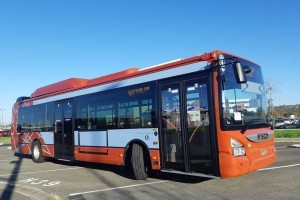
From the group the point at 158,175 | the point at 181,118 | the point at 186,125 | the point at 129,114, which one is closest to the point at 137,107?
the point at 129,114

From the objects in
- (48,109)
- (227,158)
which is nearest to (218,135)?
(227,158)

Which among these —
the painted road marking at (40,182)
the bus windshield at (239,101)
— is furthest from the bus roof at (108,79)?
the painted road marking at (40,182)

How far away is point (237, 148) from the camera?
8031 millimetres

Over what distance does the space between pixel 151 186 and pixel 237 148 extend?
2.49 m

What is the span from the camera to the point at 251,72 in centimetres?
916

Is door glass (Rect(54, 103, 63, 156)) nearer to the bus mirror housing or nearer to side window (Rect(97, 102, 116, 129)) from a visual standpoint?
side window (Rect(97, 102, 116, 129))

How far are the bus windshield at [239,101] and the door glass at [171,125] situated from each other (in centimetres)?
133

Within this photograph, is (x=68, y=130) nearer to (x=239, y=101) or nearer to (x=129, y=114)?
(x=129, y=114)

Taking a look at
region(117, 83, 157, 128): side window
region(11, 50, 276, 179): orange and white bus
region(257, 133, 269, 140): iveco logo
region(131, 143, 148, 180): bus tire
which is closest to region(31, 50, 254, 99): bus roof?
region(11, 50, 276, 179): orange and white bus

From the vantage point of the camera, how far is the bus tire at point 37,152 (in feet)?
53.1

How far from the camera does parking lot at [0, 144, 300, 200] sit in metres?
8.03

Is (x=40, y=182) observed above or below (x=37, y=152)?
below

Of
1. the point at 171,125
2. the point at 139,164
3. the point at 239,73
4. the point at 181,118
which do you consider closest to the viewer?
the point at 239,73

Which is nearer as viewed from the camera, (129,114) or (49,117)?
(129,114)
